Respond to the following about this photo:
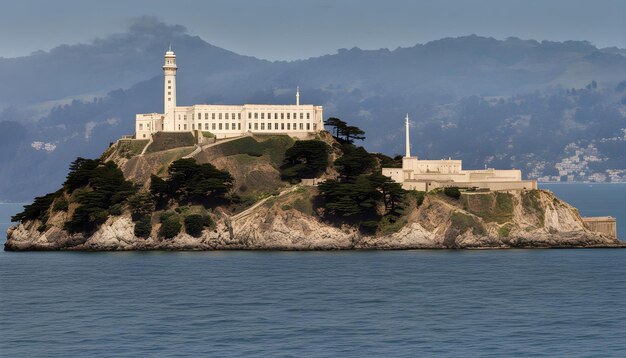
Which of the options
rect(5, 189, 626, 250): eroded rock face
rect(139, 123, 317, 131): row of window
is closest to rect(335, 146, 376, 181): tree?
rect(5, 189, 626, 250): eroded rock face

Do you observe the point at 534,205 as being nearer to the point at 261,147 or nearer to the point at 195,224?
the point at 261,147

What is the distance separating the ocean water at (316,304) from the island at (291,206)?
4514mm

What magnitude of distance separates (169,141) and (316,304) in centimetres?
7673

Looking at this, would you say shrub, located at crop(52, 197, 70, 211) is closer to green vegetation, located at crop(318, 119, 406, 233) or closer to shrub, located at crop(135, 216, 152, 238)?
A: shrub, located at crop(135, 216, 152, 238)

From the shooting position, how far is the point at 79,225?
17175 centimetres

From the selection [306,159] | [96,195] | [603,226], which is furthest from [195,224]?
[603,226]

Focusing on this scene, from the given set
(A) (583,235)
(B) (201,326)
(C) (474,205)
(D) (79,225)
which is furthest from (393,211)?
(B) (201,326)

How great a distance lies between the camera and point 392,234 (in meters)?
166

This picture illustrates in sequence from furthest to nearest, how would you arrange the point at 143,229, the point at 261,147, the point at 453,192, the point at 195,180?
1. the point at 261,147
2. the point at 195,180
3. the point at 453,192
4. the point at 143,229

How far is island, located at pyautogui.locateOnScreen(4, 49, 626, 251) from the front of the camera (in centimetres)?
16650

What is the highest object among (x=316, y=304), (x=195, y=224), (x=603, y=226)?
(x=195, y=224)

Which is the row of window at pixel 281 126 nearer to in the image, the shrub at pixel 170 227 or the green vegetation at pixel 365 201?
the green vegetation at pixel 365 201

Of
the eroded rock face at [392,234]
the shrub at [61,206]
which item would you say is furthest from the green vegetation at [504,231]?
the shrub at [61,206]

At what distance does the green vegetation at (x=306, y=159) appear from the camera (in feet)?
590
